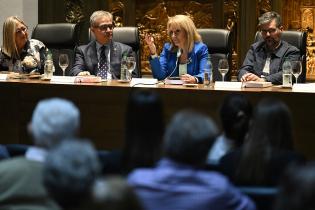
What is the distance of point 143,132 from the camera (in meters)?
2.59

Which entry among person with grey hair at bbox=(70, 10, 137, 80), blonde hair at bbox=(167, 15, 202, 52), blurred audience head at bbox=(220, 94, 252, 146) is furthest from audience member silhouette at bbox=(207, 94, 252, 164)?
person with grey hair at bbox=(70, 10, 137, 80)

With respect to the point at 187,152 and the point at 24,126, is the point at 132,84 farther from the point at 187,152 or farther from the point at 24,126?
the point at 187,152

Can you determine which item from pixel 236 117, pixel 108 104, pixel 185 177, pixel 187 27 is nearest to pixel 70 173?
pixel 185 177

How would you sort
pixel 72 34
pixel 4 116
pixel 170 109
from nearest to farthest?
1. pixel 170 109
2. pixel 4 116
3. pixel 72 34

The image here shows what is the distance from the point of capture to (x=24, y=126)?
4.79 m

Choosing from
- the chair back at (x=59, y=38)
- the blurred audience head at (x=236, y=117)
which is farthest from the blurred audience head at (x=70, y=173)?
the chair back at (x=59, y=38)

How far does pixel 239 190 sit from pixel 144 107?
0.50m

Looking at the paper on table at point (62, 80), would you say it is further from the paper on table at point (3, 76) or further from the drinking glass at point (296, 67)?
the drinking glass at point (296, 67)

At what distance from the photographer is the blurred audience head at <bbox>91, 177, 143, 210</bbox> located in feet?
5.29

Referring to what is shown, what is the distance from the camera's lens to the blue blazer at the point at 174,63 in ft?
17.1

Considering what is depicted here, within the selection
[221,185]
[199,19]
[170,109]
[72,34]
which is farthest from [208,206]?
[199,19]

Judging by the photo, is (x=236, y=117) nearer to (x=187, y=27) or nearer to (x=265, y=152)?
(x=265, y=152)

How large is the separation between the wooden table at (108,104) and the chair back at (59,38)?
3.26 ft

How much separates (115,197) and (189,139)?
62 cm
